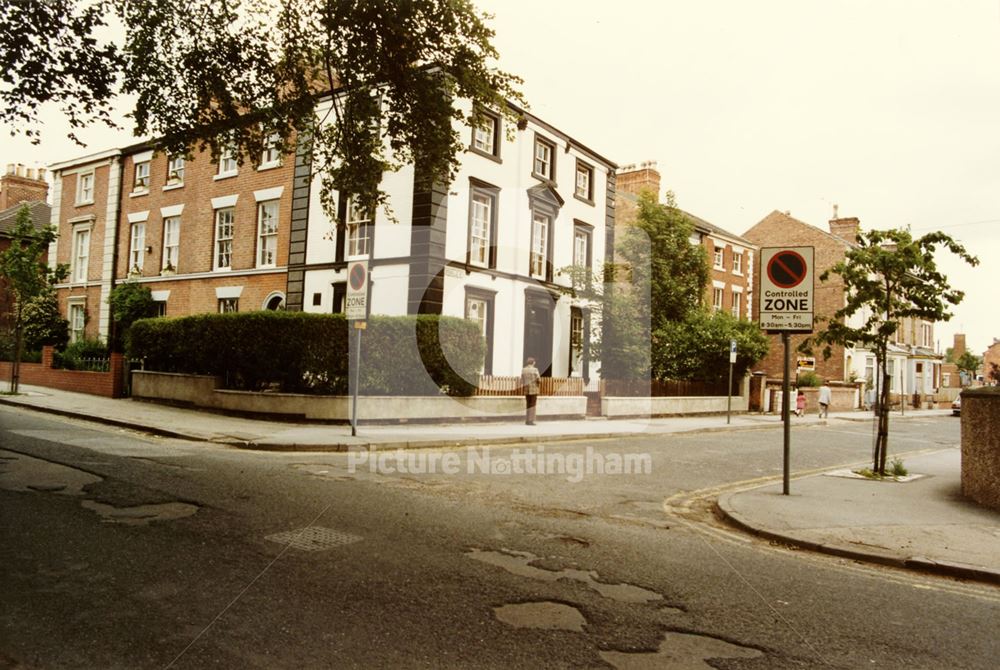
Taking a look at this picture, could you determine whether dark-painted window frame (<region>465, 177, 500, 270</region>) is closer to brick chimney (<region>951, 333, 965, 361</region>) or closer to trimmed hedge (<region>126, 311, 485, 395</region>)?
trimmed hedge (<region>126, 311, 485, 395</region>)

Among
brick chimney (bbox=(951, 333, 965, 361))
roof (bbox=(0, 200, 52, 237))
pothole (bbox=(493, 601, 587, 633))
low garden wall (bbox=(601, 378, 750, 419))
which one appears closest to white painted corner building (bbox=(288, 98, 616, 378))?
low garden wall (bbox=(601, 378, 750, 419))

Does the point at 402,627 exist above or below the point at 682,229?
below

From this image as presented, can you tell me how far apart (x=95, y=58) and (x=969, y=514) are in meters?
12.8

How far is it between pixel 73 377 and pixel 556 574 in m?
21.5

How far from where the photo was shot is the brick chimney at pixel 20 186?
133ft

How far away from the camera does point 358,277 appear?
42.0 ft

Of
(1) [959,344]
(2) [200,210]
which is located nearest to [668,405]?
(2) [200,210]

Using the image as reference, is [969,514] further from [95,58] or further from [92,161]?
[92,161]

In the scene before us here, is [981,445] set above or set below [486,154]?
below

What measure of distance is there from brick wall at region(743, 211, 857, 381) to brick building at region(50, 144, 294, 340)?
31.1 m

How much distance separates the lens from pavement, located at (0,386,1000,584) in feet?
21.0

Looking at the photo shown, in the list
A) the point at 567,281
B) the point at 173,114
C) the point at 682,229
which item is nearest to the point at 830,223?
the point at 682,229

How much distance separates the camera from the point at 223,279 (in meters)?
25.8

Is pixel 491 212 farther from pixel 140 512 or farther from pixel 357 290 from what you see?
pixel 140 512
